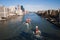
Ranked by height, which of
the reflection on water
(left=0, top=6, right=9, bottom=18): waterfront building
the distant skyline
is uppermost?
the distant skyline

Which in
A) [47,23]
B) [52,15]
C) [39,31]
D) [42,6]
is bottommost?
[39,31]

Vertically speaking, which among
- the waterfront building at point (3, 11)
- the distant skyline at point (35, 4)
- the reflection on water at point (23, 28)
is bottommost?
the reflection on water at point (23, 28)

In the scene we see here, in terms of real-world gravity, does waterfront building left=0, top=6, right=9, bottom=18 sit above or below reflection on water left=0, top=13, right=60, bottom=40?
above

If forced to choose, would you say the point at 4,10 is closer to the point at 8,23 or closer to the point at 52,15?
the point at 8,23

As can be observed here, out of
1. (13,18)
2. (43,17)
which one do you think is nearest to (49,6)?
(43,17)

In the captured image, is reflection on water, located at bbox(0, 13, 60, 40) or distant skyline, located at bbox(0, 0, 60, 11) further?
distant skyline, located at bbox(0, 0, 60, 11)

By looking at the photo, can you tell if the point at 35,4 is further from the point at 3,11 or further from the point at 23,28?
the point at 3,11
